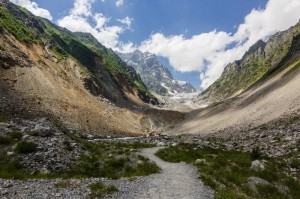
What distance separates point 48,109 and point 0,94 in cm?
1112

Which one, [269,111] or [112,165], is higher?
[269,111]

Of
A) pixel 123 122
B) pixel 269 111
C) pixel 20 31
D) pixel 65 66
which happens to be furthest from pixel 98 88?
pixel 269 111

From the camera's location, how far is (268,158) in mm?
34125

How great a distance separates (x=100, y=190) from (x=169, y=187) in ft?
16.6

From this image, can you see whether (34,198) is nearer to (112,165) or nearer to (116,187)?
(116,187)

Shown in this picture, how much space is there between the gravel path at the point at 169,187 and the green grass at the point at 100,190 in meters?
0.52

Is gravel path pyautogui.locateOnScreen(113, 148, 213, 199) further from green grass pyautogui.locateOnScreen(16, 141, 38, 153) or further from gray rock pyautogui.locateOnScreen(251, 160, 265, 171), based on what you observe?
green grass pyautogui.locateOnScreen(16, 141, 38, 153)

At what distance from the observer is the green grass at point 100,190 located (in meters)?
19.4

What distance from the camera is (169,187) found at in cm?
2281

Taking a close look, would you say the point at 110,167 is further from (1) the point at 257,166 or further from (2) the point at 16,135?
(1) the point at 257,166

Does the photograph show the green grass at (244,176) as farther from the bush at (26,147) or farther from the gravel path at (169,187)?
the bush at (26,147)

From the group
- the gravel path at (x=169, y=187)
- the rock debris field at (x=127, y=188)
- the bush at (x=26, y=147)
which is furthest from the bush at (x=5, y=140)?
the gravel path at (x=169, y=187)

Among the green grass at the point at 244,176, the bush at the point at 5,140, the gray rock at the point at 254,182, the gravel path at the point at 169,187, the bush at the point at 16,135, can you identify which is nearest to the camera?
the gravel path at the point at 169,187

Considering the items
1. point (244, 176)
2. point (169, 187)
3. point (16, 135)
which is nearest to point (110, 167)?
point (169, 187)
